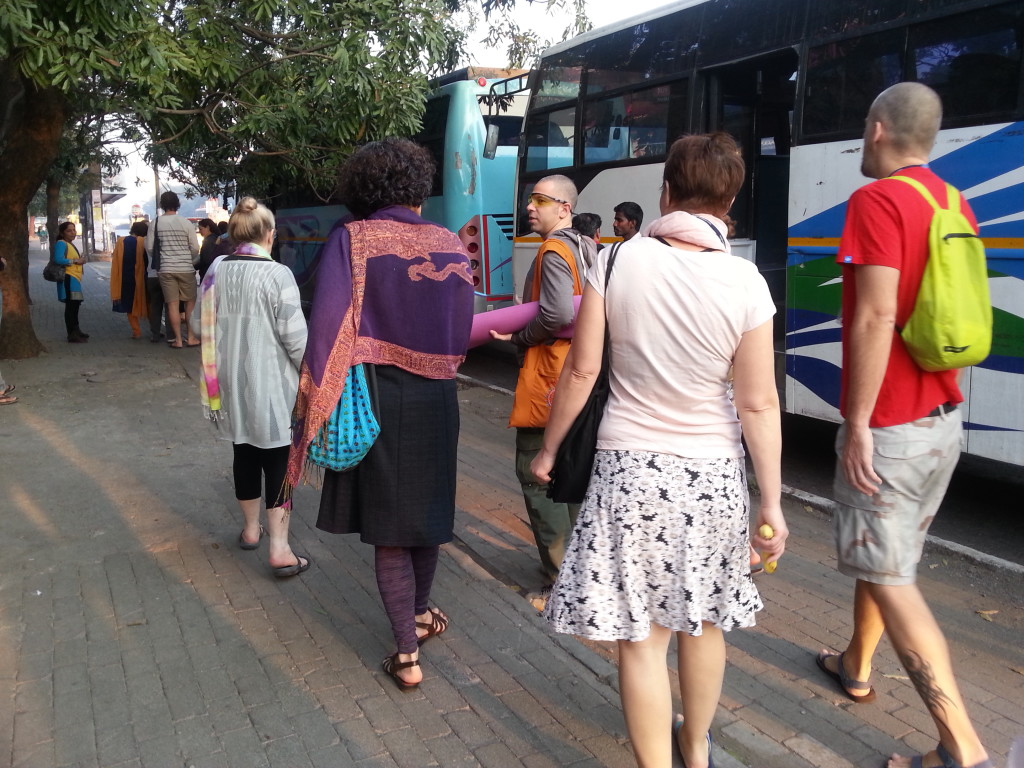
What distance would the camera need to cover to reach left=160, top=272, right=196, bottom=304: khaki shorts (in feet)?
38.7

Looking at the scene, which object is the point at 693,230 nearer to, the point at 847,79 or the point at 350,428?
the point at 350,428

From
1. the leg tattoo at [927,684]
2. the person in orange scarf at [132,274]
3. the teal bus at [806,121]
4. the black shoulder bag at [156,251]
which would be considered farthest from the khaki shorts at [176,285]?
the leg tattoo at [927,684]

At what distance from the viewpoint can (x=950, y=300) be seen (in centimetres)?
253

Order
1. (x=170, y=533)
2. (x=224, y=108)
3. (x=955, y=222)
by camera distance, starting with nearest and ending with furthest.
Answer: (x=955, y=222) → (x=170, y=533) → (x=224, y=108)

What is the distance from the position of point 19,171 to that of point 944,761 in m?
11.1

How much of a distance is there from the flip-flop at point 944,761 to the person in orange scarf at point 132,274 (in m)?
11.9

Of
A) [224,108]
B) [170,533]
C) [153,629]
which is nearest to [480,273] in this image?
[224,108]

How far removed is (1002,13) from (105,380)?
28.7ft

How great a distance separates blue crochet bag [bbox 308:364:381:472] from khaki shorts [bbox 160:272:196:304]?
31.6ft

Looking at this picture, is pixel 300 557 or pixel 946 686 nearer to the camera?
pixel 946 686

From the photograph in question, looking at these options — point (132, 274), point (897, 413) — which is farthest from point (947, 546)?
point (132, 274)

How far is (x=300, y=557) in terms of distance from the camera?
14.9 ft

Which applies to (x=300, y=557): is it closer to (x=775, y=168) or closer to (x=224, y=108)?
(x=775, y=168)

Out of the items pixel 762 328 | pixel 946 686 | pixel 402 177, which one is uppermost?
pixel 402 177
